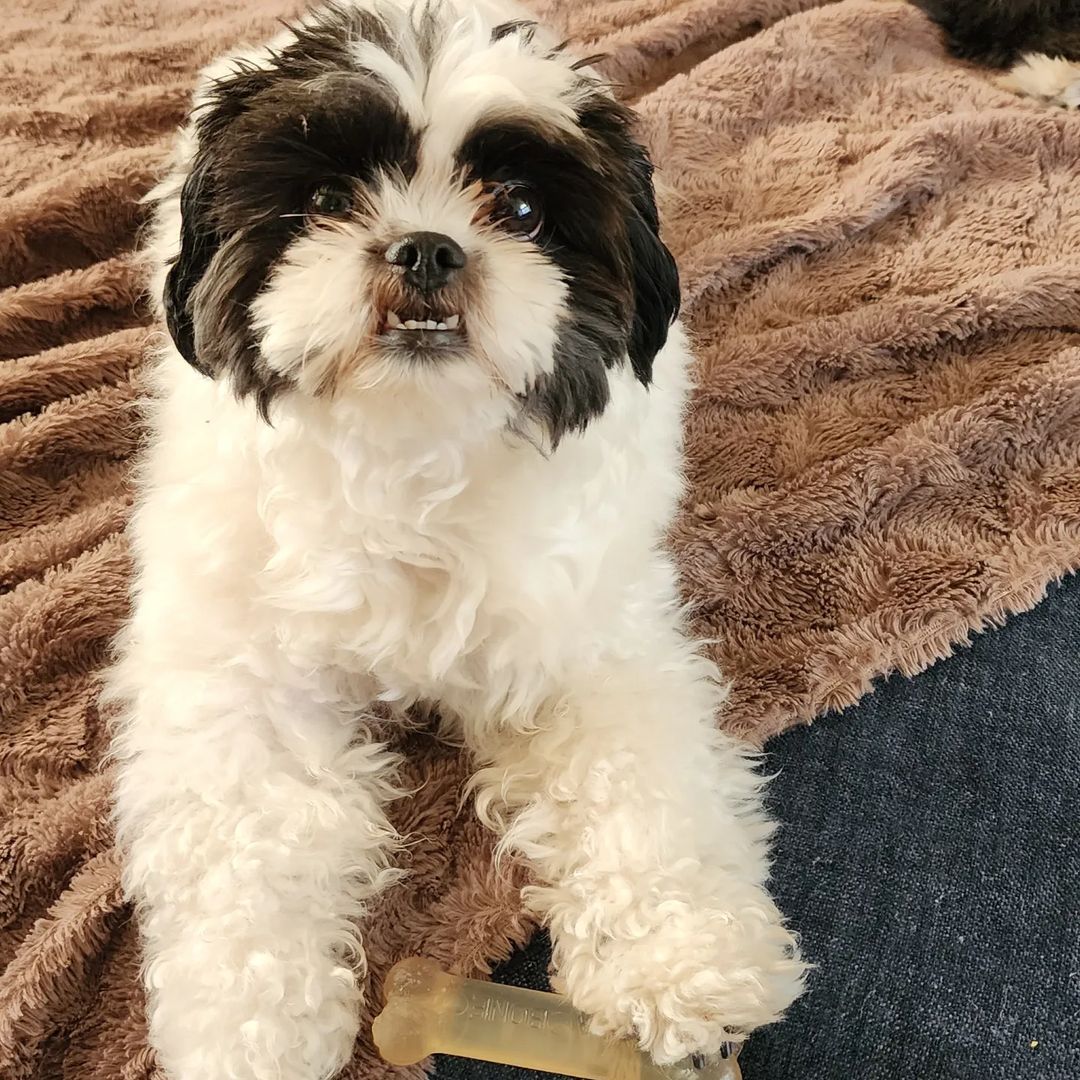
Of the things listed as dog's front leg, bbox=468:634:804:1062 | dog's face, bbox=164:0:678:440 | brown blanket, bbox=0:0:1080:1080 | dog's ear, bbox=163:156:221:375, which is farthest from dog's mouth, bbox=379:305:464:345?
brown blanket, bbox=0:0:1080:1080

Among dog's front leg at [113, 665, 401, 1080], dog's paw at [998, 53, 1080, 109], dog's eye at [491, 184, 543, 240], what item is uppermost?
dog's eye at [491, 184, 543, 240]

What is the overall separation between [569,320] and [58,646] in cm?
86

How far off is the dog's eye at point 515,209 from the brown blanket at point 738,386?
61cm

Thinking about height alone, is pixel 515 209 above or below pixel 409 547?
above

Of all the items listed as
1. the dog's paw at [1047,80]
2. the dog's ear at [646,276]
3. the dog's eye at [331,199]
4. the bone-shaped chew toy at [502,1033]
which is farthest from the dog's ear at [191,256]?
the dog's paw at [1047,80]

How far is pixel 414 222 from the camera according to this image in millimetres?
1057

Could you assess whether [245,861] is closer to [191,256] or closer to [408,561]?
[408,561]

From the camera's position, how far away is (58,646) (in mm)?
1444

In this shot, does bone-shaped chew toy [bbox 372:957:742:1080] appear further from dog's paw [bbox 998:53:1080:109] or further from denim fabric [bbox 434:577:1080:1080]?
dog's paw [bbox 998:53:1080:109]

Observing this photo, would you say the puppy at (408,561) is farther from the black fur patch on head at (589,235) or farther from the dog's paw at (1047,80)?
the dog's paw at (1047,80)

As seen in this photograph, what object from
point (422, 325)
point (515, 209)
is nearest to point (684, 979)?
point (422, 325)

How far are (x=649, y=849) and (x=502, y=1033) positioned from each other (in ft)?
0.79

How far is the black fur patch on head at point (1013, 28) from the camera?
2316 mm

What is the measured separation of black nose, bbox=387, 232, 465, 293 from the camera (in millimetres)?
985
